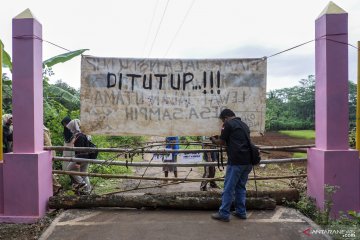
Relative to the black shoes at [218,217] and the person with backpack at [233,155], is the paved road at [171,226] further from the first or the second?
the person with backpack at [233,155]

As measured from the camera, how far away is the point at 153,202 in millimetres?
5535

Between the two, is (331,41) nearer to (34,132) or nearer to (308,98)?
(34,132)

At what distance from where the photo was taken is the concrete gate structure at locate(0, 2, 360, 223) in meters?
5.15

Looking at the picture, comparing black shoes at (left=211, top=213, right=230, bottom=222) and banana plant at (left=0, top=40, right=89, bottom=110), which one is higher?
banana plant at (left=0, top=40, right=89, bottom=110)

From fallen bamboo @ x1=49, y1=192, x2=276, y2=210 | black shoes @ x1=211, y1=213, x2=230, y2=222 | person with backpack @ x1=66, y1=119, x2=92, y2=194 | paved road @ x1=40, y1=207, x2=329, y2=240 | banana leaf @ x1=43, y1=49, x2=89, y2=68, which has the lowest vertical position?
paved road @ x1=40, y1=207, x2=329, y2=240

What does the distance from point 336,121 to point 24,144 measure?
4606mm

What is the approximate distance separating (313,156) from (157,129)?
2.51 meters

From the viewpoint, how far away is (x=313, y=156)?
5.50 meters

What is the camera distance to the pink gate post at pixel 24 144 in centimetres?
524

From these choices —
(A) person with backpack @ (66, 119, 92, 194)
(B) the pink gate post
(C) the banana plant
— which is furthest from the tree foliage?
(B) the pink gate post

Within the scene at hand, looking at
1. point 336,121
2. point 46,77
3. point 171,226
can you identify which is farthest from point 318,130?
point 46,77

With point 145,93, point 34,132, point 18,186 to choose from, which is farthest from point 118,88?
point 18,186

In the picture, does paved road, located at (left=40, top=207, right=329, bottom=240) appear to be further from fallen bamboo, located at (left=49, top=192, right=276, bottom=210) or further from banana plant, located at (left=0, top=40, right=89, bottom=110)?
banana plant, located at (left=0, top=40, right=89, bottom=110)

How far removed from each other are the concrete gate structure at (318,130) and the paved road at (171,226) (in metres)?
0.59
